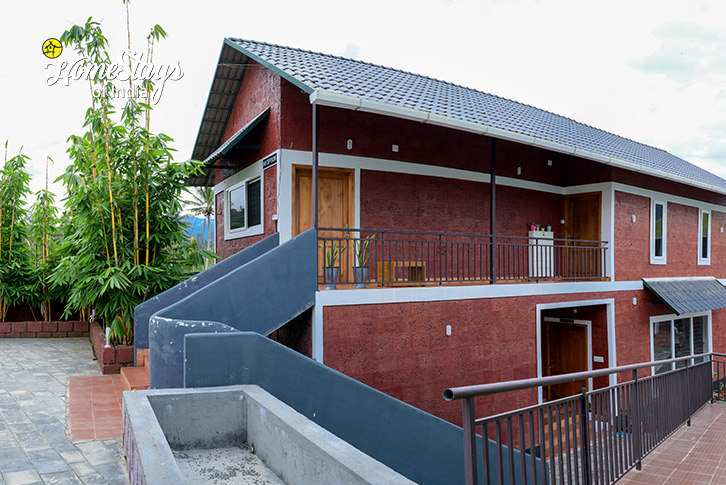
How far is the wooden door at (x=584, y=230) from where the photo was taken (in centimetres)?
1099

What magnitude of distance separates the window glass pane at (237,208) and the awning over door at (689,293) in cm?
909

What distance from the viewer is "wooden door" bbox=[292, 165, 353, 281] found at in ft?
26.8

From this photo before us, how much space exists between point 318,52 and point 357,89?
3.74 m

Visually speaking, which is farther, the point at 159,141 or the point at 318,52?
the point at 318,52

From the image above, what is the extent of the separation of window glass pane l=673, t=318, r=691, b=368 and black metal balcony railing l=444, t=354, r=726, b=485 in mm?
8223

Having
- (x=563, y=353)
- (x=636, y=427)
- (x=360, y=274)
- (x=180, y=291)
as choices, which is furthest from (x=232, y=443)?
(x=563, y=353)

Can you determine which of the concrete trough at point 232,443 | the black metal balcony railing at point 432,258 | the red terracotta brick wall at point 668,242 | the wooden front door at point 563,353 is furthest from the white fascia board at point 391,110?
the wooden front door at point 563,353

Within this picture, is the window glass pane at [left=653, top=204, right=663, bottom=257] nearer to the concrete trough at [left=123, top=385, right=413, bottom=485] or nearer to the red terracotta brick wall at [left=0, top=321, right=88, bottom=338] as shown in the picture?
the concrete trough at [left=123, top=385, right=413, bottom=485]

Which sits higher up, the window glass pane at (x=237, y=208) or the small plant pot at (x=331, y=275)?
the window glass pane at (x=237, y=208)

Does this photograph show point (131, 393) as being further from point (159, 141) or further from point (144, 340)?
point (159, 141)

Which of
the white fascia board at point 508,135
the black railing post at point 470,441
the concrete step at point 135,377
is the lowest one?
the concrete step at point 135,377

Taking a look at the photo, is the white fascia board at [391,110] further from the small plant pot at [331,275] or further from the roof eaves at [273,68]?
the small plant pot at [331,275]

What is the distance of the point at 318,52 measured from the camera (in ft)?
33.1

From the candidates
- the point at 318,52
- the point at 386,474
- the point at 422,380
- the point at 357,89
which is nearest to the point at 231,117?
the point at 318,52
